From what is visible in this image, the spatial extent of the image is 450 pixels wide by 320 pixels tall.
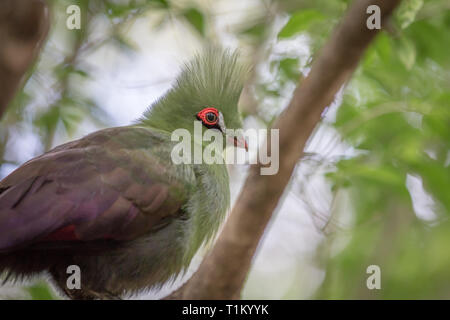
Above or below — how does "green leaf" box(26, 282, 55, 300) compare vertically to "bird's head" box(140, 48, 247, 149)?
below

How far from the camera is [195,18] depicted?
2514 mm

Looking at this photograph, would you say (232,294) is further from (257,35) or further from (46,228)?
(257,35)

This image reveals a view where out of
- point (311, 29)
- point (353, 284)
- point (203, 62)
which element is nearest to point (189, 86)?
point (203, 62)

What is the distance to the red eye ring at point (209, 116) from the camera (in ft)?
7.66

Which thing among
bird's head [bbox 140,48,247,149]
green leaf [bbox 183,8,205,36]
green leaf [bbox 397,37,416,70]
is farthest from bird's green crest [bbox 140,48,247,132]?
green leaf [bbox 397,37,416,70]

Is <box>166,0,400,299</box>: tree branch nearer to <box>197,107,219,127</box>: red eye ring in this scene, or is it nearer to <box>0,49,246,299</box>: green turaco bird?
<box>0,49,246,299</box>: green turaco bird

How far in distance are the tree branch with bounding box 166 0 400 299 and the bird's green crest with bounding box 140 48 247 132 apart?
0.68 m

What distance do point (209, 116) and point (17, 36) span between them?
1206mm

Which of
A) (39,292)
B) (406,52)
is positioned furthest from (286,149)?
(39,292)

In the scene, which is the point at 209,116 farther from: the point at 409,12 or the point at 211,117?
the point at 409,12

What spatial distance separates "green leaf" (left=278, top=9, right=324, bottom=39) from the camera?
2252mm

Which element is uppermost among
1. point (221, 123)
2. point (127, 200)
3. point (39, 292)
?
point (221, 123)

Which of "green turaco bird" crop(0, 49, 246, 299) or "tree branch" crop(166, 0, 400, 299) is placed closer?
"tree branch" crop(166, 0, 400, 299)

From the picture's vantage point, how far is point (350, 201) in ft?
11.1
